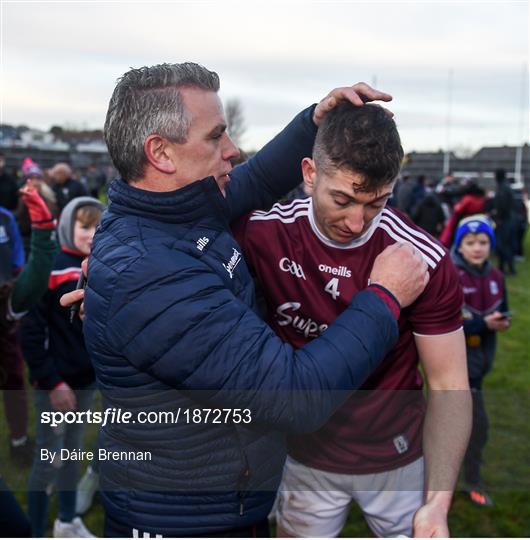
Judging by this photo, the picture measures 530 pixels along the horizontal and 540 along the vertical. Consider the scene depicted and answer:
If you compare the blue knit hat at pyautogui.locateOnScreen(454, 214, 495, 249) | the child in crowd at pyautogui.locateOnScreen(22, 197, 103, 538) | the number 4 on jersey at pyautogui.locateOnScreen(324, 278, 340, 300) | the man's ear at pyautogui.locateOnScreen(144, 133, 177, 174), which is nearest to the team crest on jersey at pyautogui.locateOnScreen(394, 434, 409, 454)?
the number 4 on jersey at pyautogui.locateOnScreen(324, 278, 340, 300)

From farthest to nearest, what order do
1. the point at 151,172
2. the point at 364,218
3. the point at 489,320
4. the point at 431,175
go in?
the point at 431,175 → the point at 489,320 → the point at 364,218 → the point at 151,172

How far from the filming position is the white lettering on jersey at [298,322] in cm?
214

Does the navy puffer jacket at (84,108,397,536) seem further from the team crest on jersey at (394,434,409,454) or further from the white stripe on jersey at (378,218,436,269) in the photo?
the team crest on jersey at (394,434,409,454)

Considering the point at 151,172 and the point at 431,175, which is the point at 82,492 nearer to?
the point at 151,172

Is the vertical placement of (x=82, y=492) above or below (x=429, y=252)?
below

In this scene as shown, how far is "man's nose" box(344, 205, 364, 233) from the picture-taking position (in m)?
1.91

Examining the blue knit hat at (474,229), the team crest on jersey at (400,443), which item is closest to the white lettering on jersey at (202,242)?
the team crest on jersey at (400,443)

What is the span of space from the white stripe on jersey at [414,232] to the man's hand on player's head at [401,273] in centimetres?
21

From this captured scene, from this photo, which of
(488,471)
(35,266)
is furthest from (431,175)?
(35,266)

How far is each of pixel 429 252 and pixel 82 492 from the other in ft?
9.62

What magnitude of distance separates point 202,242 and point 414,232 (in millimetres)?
809

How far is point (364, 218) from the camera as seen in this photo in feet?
6.36

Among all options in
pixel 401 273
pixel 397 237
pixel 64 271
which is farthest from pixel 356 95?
pixel 64 271

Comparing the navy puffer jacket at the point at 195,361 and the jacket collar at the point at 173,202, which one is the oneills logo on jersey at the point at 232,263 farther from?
→ the jacket collar at the point at 173,202
